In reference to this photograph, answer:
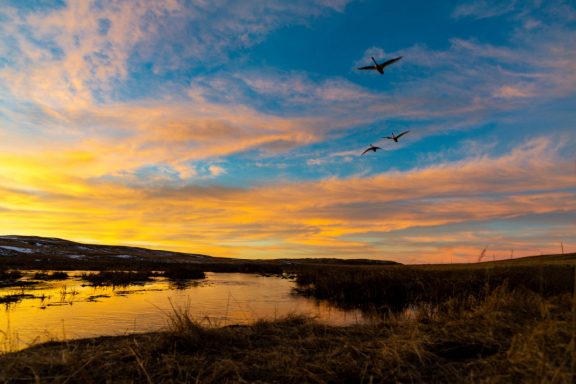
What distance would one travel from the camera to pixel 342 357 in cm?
637

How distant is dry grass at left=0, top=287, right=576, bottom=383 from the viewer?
206 inches

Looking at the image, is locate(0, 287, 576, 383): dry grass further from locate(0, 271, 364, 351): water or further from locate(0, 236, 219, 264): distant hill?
locate(0, 236, 219, 264): distant hill

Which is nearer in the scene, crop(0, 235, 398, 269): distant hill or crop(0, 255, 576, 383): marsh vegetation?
crop(0, 255, 576, 383): marsh vegetation

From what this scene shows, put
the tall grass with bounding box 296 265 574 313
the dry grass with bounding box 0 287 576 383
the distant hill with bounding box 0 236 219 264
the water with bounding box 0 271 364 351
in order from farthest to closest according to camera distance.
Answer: the distant hill with bounding box 0 236 219 264 < the tall grass with bounding box 296 265 574 313 < the water with bounding box 0 271 364 351 < the dry grass with bounding box 0 287 576 383

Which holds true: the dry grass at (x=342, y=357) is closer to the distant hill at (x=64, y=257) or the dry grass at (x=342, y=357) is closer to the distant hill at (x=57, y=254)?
the distant hill at (x=64, y=257)

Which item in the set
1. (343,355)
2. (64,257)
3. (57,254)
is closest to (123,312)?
(343,355)

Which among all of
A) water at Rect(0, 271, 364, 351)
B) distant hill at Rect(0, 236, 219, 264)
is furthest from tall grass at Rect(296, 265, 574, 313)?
distant hill at Rect(0, 236, 219, 264)

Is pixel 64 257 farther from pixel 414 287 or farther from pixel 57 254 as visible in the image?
pixel 414 287

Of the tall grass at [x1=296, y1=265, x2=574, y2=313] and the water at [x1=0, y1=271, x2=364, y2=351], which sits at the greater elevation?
the tall grass at [x1=296, y1=265, x2=574, y2=313]

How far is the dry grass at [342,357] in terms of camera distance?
206 inches

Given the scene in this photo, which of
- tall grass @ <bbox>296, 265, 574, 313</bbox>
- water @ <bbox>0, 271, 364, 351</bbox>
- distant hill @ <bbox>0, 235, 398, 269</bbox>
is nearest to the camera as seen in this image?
water @ <bbox>0, 271, 364, 351</bbox>

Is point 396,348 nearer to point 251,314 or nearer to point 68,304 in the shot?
point 251,314

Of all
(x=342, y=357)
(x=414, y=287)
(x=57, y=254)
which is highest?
(x=342, y=357)

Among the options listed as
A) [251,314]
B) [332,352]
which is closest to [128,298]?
[251,314]
